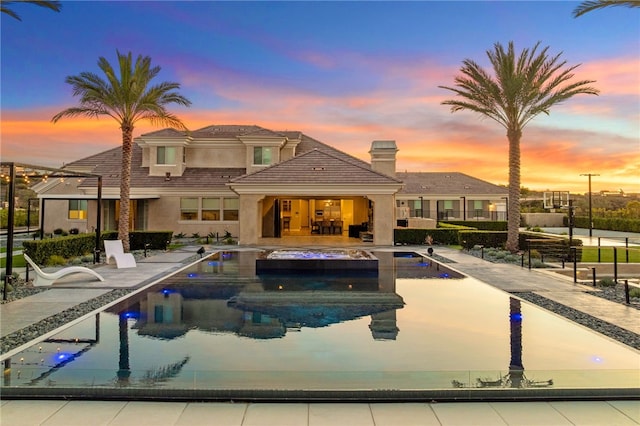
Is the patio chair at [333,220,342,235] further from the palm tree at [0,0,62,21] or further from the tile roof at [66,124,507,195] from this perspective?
the palm tree at [0,0,62,21]

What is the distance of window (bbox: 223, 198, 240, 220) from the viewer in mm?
29547

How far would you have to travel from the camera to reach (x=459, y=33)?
19281 mm

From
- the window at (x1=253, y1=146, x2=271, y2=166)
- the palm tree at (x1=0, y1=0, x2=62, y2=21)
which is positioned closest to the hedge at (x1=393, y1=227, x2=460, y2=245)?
the window at (x1=253, y1=146, x2=271, y2=166)

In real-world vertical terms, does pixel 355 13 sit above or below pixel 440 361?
above

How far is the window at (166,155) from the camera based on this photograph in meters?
30.5

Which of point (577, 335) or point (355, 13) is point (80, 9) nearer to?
point (355, 13)

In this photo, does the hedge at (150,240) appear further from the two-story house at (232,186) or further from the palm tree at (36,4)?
the palm tree at (36,4)

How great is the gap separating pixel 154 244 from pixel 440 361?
1997 centimetres

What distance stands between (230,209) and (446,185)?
27602 mm

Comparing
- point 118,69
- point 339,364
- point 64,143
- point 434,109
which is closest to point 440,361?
point 339,364

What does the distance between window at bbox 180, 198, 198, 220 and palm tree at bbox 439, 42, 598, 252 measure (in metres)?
19.7

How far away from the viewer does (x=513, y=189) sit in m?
21.5

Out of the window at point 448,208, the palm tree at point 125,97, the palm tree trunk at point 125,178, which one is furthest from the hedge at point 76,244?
the window at point 448,208

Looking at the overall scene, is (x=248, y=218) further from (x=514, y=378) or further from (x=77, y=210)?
(x=514, y=378)
